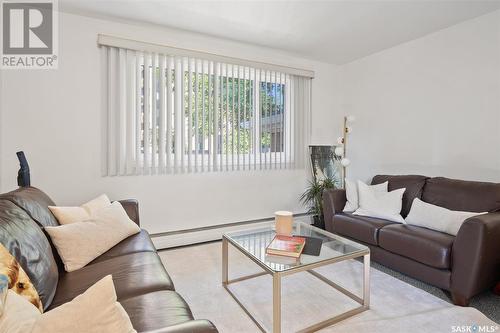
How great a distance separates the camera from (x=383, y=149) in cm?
358

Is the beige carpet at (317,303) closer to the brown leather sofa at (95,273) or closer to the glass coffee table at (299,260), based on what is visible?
the glass coffee table at (299,260)

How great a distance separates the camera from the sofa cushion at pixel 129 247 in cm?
178

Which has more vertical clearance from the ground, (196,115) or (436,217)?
(196,115)

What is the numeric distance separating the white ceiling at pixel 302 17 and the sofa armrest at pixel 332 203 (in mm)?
1824

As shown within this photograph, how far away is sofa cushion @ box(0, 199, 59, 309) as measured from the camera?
1.15 m

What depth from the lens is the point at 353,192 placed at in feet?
9.78

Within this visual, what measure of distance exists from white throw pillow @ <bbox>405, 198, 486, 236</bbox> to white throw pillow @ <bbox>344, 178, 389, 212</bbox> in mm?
450

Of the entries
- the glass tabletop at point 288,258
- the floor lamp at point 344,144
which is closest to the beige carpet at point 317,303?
the glass tabletop at point 288,258

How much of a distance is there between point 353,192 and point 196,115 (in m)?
2.00

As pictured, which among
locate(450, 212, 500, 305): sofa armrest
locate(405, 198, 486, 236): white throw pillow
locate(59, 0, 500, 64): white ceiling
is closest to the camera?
locate(450, 212, 500, 305): sofa armrest

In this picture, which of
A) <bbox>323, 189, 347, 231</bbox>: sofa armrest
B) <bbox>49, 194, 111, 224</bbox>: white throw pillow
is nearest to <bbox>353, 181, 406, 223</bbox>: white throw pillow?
<bbox>323, 189, 347, 231</bbox>: sofa armrest

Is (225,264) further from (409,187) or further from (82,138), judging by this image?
(409,187)

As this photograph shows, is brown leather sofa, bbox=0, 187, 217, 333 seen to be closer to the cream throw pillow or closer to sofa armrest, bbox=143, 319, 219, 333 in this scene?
sofa armrest, bbox=143, 319, 219, 333

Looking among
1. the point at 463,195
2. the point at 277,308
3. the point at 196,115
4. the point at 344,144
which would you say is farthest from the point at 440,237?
the point at 196,115
